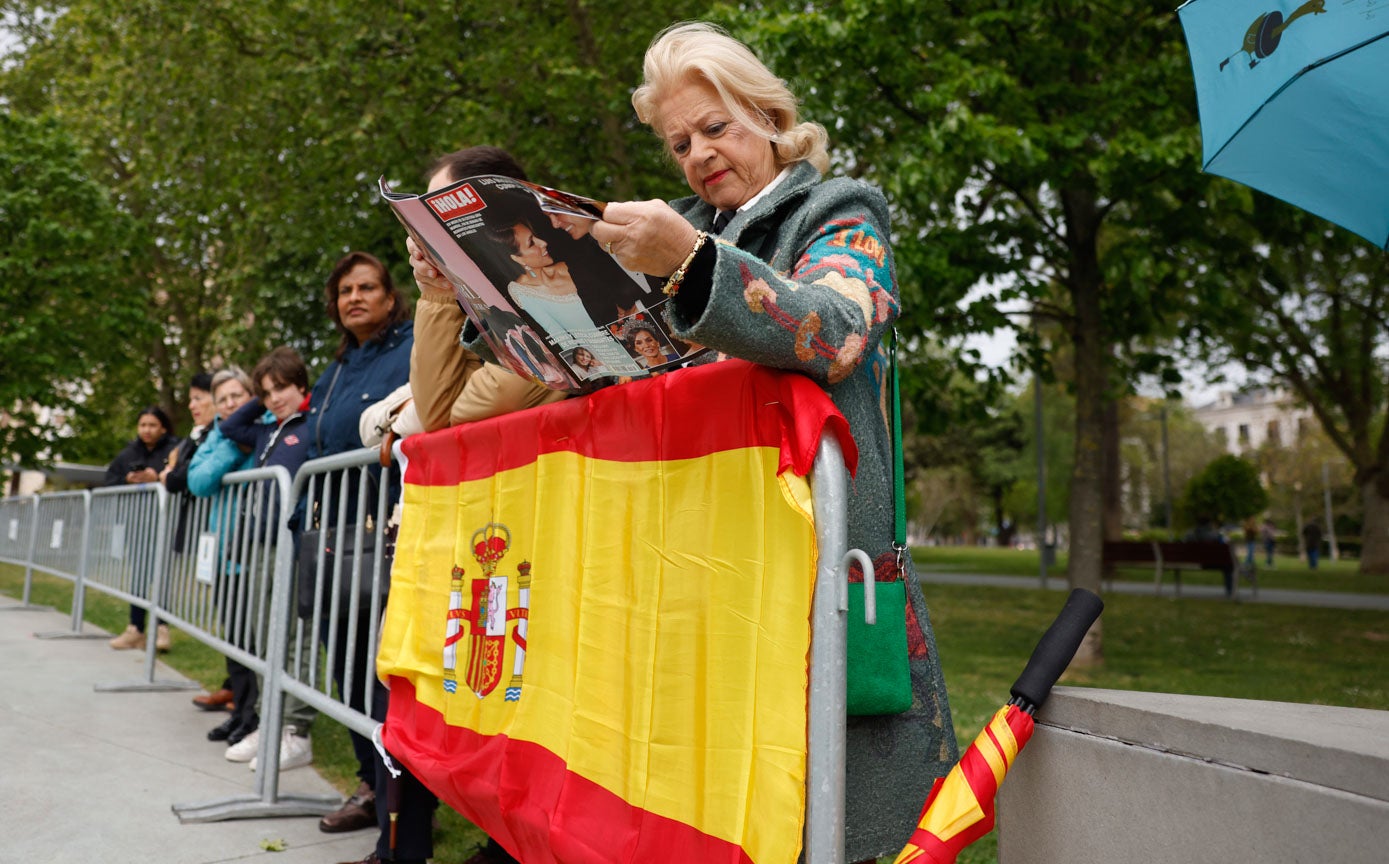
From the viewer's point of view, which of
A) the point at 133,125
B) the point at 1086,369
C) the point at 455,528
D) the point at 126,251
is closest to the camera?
the point at 455,528

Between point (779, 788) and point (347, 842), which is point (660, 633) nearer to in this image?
point (779, 788)

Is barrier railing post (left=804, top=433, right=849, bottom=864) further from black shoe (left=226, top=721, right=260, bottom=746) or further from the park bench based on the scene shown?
the park bench

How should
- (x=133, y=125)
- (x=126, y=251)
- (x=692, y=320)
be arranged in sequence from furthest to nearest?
(x=126, y=251) < (x=133, y=125) < (x=692, y=320)

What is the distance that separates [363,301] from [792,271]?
274 centimetres

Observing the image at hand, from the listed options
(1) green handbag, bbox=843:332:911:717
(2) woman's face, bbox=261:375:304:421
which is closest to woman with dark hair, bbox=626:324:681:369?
(1) green handbag, bbox=843:332:911:717

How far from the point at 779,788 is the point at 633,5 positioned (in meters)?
12.7

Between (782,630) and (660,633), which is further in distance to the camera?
(660,633)

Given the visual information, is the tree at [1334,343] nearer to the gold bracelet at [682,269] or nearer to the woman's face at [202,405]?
the woman's face at [202,405]

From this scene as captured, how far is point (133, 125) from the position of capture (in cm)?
1516

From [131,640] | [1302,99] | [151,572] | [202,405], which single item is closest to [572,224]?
[1302,99]

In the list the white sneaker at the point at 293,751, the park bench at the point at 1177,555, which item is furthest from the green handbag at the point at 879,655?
the park bench at the point at 1177,555

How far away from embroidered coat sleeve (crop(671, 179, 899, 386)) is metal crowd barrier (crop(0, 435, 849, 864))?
7.7 inches

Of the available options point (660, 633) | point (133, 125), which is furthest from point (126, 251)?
point (660, 633)

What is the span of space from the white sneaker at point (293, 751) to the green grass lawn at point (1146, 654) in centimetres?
8
